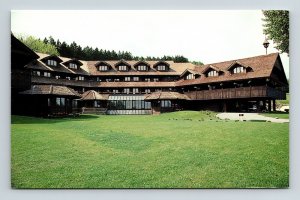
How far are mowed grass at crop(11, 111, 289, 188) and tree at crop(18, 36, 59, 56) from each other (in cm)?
142

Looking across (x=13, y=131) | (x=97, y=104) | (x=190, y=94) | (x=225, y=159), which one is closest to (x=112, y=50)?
(x=97, y=104)

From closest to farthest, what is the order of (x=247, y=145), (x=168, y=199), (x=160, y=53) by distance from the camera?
(x=168, y=199), (x=247, y=145), (x=160, y=53)

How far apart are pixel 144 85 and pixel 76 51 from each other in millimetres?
1617

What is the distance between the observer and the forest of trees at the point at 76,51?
21.7 ft

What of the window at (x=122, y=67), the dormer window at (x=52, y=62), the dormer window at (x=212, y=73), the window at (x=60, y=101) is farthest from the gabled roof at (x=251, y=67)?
the dormer window at (x=52, y=62)

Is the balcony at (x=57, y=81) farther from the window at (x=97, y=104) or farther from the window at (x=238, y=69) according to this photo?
the window at (x=238, y=69)

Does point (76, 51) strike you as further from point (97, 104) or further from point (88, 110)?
point (88, 110)

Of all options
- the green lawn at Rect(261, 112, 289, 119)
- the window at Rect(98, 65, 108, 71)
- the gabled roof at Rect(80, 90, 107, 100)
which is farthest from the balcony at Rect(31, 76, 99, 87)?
the green lawn at Rect(261, 112, 289, 119)

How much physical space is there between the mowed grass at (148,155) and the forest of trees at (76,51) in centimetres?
141

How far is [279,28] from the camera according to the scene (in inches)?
238

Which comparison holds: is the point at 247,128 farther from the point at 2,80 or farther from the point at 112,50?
the point at 2,80

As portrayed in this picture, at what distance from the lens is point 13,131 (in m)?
6.26

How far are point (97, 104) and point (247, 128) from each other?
10.3 feet

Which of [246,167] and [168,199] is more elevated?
[246,167]
